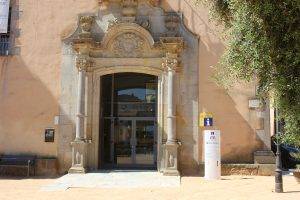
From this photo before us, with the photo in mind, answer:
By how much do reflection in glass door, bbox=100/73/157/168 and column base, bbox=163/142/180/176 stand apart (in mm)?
1715

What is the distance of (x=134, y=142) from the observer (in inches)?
719

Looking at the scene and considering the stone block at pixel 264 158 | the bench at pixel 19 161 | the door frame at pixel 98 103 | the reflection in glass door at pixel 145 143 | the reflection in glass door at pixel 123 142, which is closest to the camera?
the stone block at pixel 264 158

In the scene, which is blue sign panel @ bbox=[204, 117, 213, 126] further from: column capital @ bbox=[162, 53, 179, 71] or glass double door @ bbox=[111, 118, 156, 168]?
glass double door @ bbox=[111, 118, 156, 168]

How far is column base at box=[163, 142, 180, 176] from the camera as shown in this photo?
16031 millimetres

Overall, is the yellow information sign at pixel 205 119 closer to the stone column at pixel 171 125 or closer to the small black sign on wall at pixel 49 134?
the stone column at pixel 171 125

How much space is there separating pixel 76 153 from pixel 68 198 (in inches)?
209

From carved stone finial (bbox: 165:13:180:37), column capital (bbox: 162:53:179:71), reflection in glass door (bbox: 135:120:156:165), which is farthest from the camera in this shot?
reflection in glass door (bbox: 135:120:156:165)

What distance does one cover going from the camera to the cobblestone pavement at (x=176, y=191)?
37.5 feet

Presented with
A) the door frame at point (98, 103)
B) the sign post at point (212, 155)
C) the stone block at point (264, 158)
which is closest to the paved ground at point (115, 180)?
the door frame at point (98, 103)

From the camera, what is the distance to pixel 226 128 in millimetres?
16734

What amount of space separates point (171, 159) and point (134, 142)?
2510mm

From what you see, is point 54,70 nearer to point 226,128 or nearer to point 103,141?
point 103,141

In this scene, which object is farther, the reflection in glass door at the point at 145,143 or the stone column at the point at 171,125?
the reflection in glass door at the point at 145,143

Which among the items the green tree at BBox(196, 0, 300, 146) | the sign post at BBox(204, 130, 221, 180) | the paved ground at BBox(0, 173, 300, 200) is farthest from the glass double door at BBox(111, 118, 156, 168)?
the green tree at BBox(196, 0, 300, 146)
